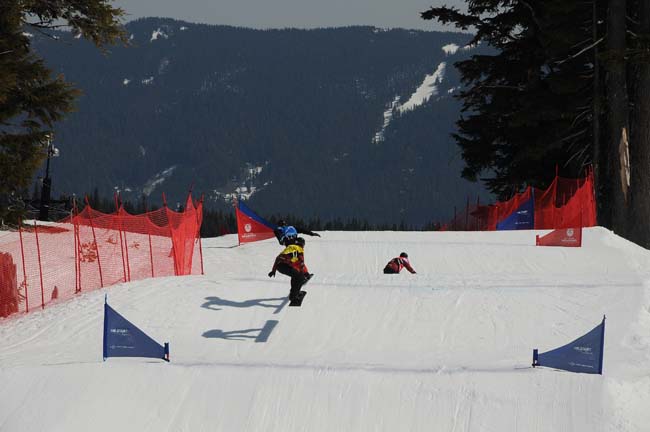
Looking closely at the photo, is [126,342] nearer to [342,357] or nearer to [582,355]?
[342,357]

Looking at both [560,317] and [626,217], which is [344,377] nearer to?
[560,317]

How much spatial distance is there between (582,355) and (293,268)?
232 inches

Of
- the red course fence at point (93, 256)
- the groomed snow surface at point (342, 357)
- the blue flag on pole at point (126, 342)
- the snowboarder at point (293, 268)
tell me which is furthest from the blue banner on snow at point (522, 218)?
the blue flag on pole at point (126, 342)

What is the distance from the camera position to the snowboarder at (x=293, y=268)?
51.5 ft

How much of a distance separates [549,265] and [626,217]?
6158 millimetres

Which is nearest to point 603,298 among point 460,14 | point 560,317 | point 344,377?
point 560,317

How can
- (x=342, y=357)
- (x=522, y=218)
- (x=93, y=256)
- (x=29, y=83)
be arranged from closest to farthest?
(x=342, y=357), (x=29, y=83), (x=93, y=256), (x=522, y=218)

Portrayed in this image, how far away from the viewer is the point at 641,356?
41.9 feet

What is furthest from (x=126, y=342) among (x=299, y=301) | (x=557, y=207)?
(x=557, y=207)

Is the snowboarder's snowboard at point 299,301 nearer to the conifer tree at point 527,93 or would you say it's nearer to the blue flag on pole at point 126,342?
the blue flag on pole at point 126,342

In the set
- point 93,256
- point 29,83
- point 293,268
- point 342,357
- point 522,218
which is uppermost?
point 29,83

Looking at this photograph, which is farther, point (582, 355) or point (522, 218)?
point (522, 218)

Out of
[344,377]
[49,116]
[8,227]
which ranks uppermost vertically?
[49,116]

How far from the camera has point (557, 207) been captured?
29.1 m
